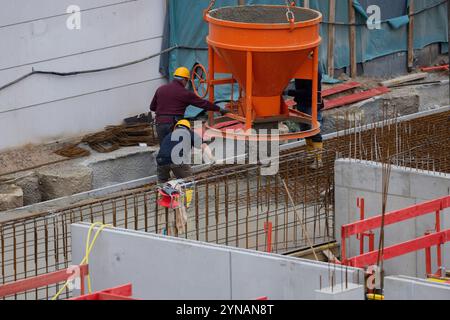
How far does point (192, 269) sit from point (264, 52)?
4.22m

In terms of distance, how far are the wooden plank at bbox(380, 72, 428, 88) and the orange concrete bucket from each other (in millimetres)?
4584

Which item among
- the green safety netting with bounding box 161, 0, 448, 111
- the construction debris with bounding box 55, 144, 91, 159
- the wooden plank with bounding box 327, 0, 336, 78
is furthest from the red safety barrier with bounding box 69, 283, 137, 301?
the wooden plank with bounding box 327, 0, 336, 78

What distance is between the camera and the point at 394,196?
52.8 ft

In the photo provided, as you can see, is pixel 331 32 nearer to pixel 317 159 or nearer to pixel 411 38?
pixel 411 38

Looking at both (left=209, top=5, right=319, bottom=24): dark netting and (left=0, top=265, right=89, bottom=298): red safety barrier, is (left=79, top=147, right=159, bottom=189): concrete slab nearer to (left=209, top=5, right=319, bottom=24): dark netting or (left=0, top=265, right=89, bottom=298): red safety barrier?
(left=209, top=5, right=319, bottom=24): dark netting

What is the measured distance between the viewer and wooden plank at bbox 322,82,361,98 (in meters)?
21.2

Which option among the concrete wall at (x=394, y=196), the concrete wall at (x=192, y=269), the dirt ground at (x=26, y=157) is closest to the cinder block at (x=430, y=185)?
the concrete wall at (x=394, y=196)

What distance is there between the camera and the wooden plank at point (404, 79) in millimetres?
22188

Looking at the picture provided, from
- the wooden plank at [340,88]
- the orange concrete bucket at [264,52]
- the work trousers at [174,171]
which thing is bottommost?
the work trousers at [174,171]

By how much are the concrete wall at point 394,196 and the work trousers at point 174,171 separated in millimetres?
1784

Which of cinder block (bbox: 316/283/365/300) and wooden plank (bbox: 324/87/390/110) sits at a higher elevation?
cinder block (bbox: 316/283/365/300)

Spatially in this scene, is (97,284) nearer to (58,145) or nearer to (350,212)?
(350,212)

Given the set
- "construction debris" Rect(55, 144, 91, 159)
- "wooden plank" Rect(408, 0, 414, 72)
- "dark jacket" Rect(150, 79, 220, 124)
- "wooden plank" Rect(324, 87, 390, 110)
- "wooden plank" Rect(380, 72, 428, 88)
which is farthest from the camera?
"wooden plank" Rect(408, 0, 414, 72)

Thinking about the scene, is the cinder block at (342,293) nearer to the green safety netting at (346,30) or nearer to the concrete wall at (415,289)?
the concrete wall at (415,289)
